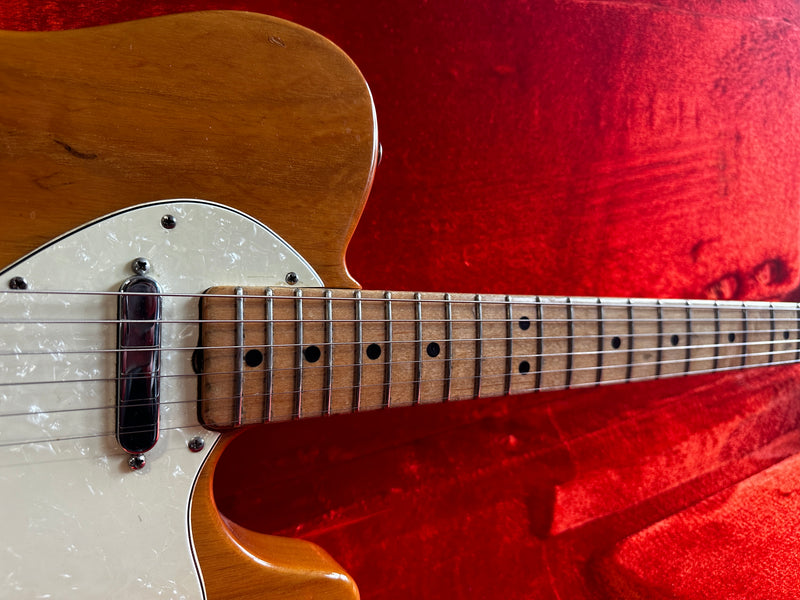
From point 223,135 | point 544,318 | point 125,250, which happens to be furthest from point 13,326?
point 544,318

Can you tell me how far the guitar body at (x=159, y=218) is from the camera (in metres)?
0.40

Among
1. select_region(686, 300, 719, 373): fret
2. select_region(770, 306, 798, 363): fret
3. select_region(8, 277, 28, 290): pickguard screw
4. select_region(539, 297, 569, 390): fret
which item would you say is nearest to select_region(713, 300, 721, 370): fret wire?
select_region(686, 300, 719, 373): fret

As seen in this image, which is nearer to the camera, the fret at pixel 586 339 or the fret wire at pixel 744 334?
the fret at pixel 586 339

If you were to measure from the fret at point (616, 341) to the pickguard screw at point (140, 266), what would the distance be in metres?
0.42

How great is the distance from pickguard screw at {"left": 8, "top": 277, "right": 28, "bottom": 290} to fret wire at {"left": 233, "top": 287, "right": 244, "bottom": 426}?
139 mm

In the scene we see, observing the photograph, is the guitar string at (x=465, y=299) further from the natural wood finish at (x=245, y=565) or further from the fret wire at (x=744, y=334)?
the natural wood finish at (x=245, y=565)

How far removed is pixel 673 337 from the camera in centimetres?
63

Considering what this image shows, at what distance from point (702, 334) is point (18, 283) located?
2.13 ft

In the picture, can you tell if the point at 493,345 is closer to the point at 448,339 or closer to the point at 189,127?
the point at 448,339

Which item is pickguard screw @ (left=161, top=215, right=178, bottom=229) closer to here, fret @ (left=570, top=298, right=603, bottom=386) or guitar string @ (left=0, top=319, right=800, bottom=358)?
guitar string @ (left=0, top=319, right=800, bottom=358)

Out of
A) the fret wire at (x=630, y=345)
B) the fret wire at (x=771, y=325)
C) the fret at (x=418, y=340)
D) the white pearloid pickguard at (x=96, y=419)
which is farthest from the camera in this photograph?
the fret wire at (x=771, y=325)

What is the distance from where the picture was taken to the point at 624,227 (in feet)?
2.50

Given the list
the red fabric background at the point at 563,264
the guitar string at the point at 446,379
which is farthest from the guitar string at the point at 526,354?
the red fabric background at the point at 563,264

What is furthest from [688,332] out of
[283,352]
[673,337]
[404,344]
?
[283,352]
